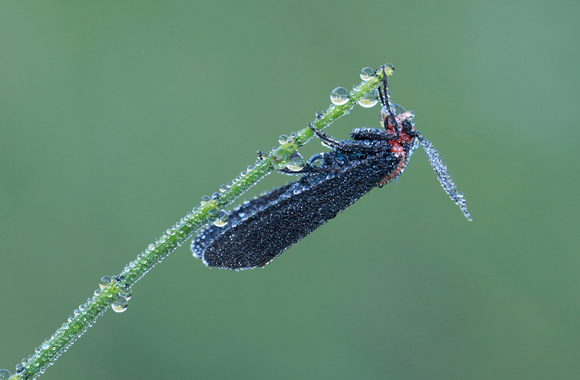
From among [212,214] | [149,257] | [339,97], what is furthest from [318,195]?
[149,257]

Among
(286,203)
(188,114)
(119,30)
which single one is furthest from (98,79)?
(286,203)

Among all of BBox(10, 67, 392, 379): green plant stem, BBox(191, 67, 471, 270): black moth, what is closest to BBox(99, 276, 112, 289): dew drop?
BBox(10, 67, 392, 379): green plant stem

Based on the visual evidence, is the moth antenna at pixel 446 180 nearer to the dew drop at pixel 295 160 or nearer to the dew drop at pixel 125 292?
the dew drop at pixel 295 160

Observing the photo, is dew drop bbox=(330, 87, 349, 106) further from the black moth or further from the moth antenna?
the moth antenna

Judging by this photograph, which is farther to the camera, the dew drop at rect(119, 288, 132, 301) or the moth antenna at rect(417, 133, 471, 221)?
the moth antenna at rect(417, 133, 471, 221)

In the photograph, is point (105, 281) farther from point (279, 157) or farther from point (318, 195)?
point (318, 195)

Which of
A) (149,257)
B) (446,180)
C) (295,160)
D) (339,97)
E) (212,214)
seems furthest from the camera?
(446,180)

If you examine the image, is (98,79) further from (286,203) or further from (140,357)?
(286,203)

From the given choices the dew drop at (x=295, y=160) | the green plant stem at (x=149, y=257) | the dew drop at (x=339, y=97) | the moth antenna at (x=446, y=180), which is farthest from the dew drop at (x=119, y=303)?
the moth antenna at (x=446, y=180)
